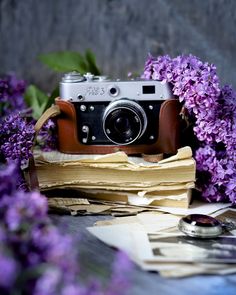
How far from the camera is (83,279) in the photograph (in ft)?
1.44

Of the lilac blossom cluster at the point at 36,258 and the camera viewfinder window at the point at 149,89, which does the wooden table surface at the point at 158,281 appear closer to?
the lilac blossom cluster at the point at 36,258

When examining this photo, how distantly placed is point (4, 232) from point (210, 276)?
207mm

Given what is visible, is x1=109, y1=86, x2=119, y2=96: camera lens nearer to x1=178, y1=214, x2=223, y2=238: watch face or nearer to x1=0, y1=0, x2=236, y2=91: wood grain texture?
x1=178, y1=214, x2=223, y2=238: watch face

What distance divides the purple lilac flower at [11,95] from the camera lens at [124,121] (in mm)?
261

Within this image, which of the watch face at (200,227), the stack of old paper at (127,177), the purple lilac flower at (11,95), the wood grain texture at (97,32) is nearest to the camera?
the watch face at (200,227)

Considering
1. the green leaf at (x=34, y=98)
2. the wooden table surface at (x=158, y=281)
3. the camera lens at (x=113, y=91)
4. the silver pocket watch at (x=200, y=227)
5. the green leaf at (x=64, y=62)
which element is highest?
the green leaf at (x=64, y=62)

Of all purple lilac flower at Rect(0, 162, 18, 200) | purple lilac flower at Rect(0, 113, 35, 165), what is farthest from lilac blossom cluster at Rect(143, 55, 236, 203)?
purple lilac flower at Rect(0, 162, 18, 200)

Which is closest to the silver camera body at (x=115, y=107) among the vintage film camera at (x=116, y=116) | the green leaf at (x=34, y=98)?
the vintage film camera at (x=116, y=116)

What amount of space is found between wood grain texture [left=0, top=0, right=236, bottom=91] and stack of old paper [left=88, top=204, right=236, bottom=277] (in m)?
0.51

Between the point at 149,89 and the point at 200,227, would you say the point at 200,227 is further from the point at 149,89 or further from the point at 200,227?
the point at 149,89

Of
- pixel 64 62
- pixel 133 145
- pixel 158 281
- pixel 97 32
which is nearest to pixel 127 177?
pixel 133 145

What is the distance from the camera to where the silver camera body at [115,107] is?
723 millimetres

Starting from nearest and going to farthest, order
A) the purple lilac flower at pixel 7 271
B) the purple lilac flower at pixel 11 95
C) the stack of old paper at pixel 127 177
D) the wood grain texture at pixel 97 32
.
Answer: the purple lilac flower at pixel 7 271, the stack of old paper at pixel 127 177, the purple lilac flower at pixel 11 95, the wood grain texture at pixel 97 32

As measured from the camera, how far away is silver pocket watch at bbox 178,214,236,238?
57 cm
